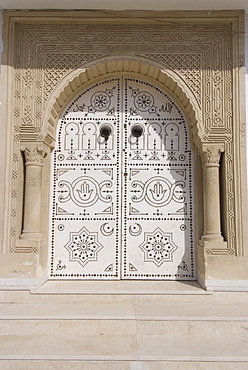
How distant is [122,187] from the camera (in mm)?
3701

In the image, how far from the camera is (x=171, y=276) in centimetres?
358

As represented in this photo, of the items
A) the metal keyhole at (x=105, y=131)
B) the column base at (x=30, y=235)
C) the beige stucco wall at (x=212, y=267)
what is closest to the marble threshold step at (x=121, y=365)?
the beige stucco wall at (x=212, y=267)

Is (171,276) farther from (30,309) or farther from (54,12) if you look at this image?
(54,12)

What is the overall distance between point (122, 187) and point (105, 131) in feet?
2.41

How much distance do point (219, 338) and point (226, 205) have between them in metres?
1.39

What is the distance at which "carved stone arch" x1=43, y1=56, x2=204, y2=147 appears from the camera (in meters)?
3.47

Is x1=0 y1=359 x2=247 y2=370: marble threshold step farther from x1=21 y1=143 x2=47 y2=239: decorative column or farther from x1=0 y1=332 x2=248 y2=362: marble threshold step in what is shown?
x1=21 y1=143 x2=47 y2=239: decorative column

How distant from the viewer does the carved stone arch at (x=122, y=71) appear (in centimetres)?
347

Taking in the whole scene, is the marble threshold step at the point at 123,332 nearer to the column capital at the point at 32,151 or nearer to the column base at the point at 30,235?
the column base at the point at 30,235

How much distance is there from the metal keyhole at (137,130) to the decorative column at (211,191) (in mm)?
802

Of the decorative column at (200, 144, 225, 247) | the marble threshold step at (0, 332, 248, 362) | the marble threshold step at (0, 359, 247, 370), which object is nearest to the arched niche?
the decorative column at (200, 144, 225, 247)

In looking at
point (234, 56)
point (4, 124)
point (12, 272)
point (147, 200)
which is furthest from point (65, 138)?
point (234, 56)

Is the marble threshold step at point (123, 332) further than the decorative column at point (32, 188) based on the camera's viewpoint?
No

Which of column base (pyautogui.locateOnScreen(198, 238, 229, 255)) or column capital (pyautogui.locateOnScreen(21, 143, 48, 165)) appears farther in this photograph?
column capital (pyautogui.locateOnScreen(21, 143, 48, 165))
